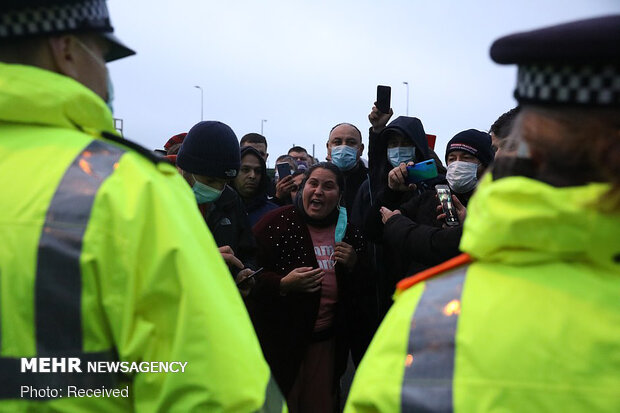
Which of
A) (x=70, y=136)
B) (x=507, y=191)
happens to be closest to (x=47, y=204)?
(x=70, y=136)

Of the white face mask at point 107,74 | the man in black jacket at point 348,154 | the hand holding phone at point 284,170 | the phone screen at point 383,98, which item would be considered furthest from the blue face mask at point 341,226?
the white face mask at point 107,74

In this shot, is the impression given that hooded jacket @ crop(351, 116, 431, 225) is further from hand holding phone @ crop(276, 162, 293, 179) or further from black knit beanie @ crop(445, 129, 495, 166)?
hand holding phone @ crop(276, 162, 293, 179)

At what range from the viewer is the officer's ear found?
1257 mm

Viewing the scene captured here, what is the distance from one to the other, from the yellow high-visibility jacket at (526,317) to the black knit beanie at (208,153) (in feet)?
8.25

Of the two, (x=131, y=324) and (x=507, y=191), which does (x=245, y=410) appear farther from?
(x=507, y=191)

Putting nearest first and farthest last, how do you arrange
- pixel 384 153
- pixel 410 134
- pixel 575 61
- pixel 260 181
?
pixel 575 61 < pixel 410 134 < pixel 384 153 < pixel 260 181

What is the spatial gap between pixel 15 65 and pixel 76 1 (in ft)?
0.65

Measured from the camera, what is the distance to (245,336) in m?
1.19

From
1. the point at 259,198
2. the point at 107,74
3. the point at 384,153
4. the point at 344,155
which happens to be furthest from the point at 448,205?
the point at 107,74

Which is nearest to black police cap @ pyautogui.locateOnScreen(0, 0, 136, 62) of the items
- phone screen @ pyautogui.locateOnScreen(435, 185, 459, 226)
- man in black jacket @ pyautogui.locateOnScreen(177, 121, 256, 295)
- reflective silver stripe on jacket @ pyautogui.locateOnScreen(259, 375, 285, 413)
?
reflective silver stripe on jacket @ pyautogui.locateOnScreen(259, 375, 285, 413)

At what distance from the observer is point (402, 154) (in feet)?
14.1

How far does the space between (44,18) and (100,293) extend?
63 centimetres

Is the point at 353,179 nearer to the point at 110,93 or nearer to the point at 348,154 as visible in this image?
the point at 348,154

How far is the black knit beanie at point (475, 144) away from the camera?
372 centimetres
